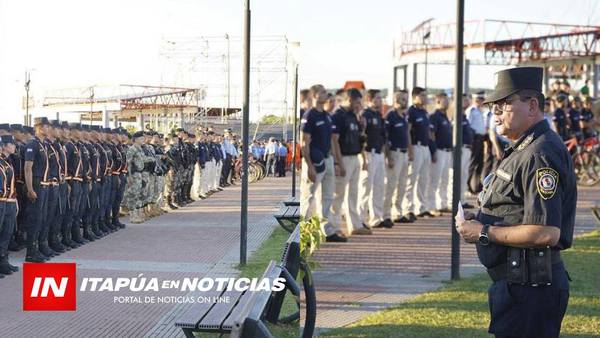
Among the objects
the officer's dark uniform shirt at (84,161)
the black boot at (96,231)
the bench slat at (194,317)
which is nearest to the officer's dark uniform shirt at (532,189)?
the bench slat at (194,317)

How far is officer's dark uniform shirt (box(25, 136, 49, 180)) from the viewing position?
12.6 m

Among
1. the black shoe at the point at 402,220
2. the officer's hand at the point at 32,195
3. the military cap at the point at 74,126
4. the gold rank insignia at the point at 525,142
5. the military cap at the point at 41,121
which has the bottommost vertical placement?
the black shoe at the point at 402,220

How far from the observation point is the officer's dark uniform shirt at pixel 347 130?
44.0ft

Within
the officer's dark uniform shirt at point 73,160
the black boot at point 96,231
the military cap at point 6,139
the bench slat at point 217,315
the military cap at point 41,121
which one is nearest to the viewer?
the bench slat at point 217,315

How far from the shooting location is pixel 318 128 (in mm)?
12562

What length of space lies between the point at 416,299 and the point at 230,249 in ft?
16.5

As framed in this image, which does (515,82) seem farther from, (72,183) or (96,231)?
(96,231)

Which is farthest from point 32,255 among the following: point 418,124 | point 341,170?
point 418,124

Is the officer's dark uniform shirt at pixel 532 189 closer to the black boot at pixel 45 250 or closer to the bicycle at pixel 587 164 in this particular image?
the black boot at pixel 45 250

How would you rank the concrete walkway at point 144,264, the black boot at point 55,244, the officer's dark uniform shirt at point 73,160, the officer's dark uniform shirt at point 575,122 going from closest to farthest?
the concrete walkway at point 144,264, the black boot at point 55,244, the officer's dark uniform shirt at point 73,160, the officer's dark uniform shirt at point 575,122

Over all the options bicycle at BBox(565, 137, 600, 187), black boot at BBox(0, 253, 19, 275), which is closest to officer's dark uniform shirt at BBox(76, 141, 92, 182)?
black boot at BBox(0, 253, 19, 275)

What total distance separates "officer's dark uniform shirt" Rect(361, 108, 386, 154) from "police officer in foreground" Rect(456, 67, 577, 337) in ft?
33.2

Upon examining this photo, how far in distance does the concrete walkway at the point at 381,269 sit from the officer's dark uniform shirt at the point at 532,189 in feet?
11.1

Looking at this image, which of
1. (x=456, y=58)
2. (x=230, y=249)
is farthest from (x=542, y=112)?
(x=230, y=249)
